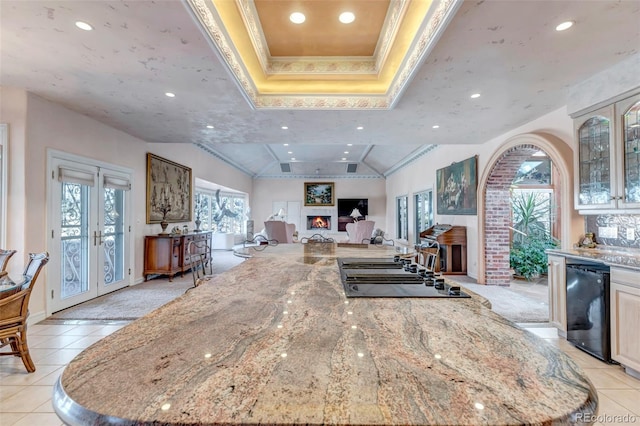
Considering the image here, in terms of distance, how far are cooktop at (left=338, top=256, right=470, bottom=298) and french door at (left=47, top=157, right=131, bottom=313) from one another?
3.81 meters

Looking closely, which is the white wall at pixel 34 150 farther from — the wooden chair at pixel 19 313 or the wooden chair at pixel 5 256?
the wooden chair at pixel 19 313

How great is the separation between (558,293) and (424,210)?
5341 mm

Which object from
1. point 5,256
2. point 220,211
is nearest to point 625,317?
point 5,256

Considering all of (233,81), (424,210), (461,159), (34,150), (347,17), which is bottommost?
(424,210)

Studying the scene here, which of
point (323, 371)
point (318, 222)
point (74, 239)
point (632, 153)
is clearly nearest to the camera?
point (323, 371)

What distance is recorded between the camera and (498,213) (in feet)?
17.0

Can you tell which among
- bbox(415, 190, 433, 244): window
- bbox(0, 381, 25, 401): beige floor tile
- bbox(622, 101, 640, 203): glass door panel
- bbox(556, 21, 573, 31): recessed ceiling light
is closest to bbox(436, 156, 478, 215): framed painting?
bbox(415, 190, 433, 244): window

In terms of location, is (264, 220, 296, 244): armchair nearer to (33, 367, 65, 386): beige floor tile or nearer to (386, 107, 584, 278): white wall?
(386, 107, 584, 278): white wall

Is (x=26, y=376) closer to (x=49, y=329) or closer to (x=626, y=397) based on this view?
(x=49, y=329)

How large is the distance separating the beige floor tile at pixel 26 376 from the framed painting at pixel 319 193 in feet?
33.6

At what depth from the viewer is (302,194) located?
40.7 ft

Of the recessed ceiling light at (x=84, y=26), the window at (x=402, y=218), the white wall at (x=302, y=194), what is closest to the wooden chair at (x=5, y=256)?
the recessed ceiling light at (x=84, y=26)

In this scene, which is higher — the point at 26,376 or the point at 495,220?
the point at 495,220

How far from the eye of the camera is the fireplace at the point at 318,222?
12.3 m
